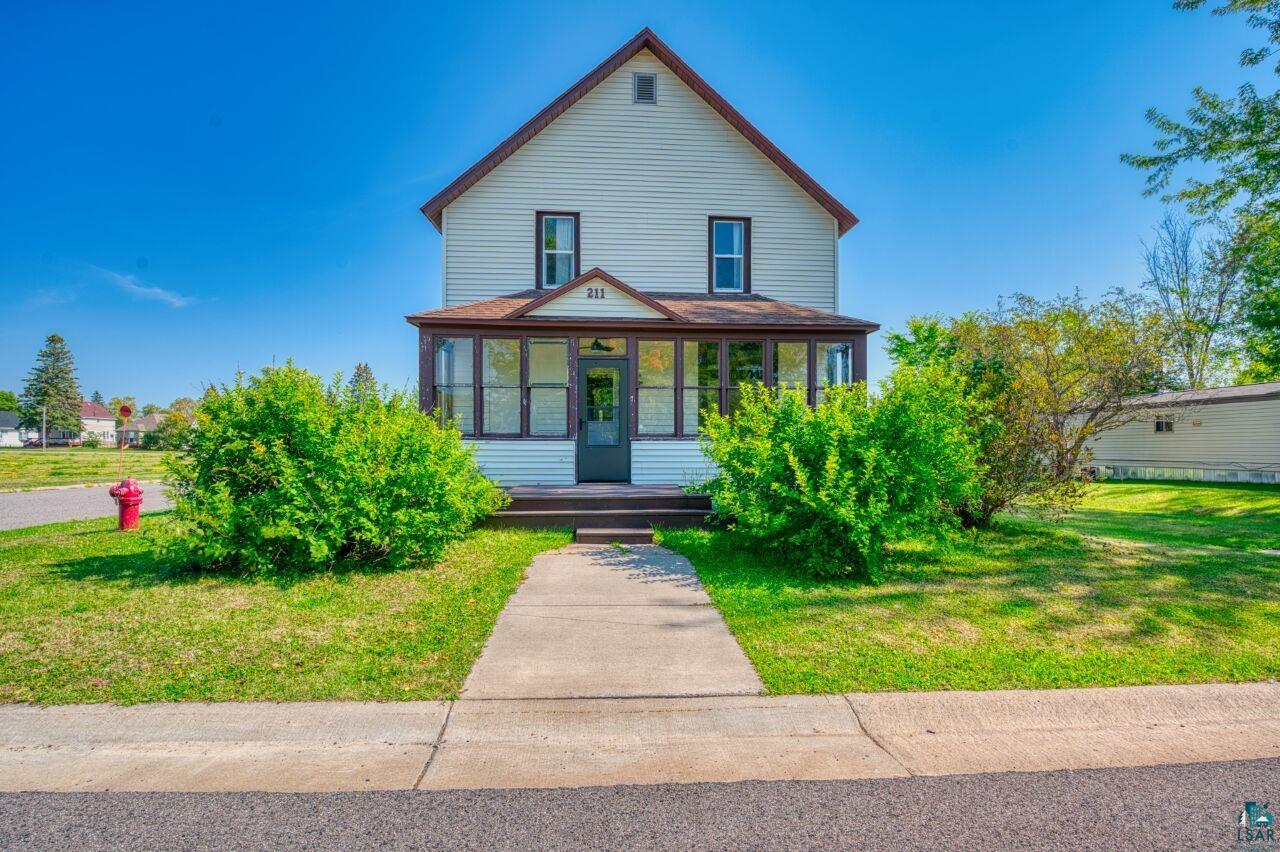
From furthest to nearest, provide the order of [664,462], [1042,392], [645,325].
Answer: [664,462] < [645,325] < [1042,392]

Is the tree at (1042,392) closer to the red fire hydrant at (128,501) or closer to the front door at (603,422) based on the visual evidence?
the front door at (603,422)

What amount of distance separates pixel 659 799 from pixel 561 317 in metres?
9.22

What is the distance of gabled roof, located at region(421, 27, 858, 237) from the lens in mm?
12625

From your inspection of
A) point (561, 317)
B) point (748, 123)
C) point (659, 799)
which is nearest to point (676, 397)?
point (561, 317)

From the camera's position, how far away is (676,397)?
11641mm

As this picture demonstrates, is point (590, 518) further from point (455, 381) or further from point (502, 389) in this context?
point (455, 381)

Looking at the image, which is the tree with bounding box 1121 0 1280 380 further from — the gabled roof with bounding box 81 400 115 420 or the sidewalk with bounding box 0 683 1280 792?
the gabled roof with bounding box 81 400 115 420

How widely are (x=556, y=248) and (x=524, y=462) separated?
16.1 ft

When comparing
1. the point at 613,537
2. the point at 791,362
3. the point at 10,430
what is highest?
the point at 791,362

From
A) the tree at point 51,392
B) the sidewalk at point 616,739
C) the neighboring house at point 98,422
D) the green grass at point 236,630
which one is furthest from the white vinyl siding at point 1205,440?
the neighboring house at point 98,422

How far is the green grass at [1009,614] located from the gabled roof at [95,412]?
12353 centimetres

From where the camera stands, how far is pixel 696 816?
2643 millimetres

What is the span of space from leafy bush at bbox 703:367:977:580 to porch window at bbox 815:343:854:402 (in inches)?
192

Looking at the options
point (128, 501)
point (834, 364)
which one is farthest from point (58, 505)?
point (834, 364)
